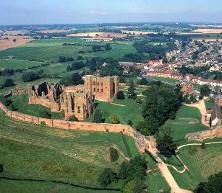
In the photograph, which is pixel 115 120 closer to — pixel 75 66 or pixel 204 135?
pixel 204 135

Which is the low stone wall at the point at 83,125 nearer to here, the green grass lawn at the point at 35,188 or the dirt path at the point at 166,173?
the dirt path at the point at 166,173

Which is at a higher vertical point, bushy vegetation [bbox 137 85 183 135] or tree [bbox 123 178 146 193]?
bushy vegetation [bbox 137 85 183 135]

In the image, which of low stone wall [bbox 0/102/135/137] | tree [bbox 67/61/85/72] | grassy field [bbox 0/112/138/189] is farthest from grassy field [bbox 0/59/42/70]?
grassy field [bbox 0/112/138/189]

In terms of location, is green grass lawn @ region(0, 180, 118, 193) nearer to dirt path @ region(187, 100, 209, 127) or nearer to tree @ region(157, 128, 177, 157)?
tree @ region(157, 128, 177, 157)

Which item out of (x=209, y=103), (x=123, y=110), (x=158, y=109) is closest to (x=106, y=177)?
(x=158, y=109)

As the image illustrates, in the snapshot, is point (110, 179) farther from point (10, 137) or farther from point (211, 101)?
point (211, 101)
